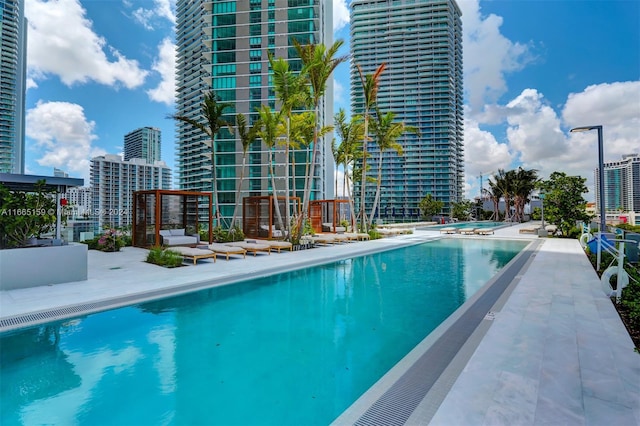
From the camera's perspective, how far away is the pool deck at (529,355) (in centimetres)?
243

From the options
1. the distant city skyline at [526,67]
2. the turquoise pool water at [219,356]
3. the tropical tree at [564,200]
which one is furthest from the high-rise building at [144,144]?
the turquoise pool water at [219,356]

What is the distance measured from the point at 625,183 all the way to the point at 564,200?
18.3 m

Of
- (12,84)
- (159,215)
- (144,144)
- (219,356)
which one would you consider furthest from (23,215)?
(144,144)

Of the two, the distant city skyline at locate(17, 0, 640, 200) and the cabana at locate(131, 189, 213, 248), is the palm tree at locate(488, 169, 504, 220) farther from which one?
the cabana at locate(131, 189, 213, 248)

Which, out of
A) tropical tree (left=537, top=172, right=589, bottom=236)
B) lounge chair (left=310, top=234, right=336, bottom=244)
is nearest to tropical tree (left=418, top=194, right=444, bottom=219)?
tropical tree (left=537, top=172, right=589, bottom=236)

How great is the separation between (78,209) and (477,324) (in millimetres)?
15085

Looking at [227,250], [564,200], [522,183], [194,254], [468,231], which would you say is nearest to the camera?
[194,254]

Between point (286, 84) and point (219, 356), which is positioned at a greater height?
point (286, 84)

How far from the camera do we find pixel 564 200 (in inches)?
632

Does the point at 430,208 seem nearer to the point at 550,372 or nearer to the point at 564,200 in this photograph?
the point at 564,200

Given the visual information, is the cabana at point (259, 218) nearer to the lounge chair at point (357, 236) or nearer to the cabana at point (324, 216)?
the lounge chair at point (357, 236)

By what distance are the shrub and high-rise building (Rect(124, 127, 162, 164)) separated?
95703 mm

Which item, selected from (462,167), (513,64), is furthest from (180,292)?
(462,167)

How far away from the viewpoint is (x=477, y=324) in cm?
449
